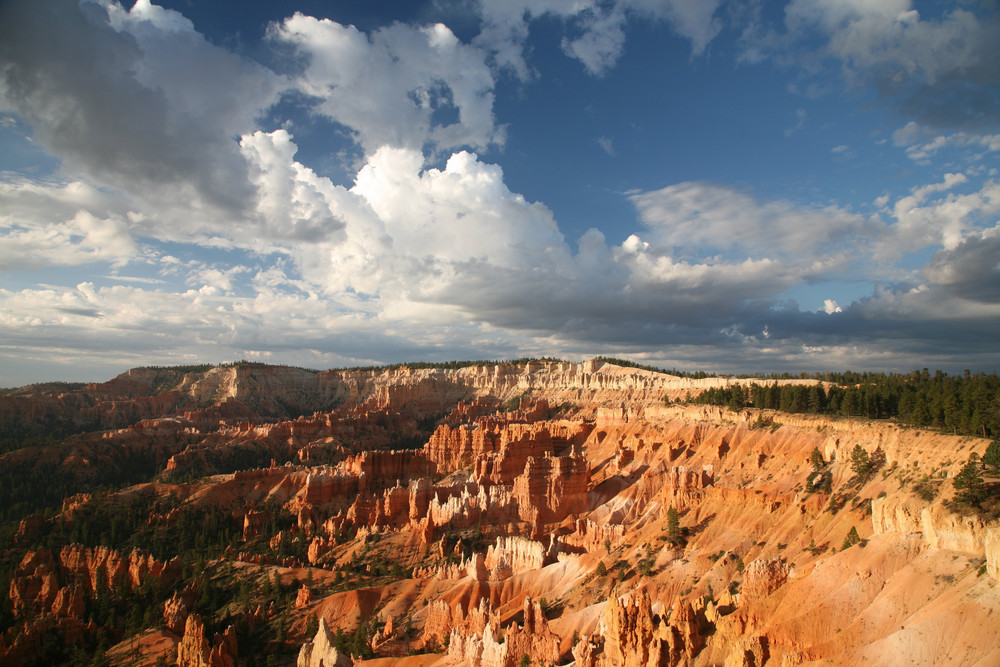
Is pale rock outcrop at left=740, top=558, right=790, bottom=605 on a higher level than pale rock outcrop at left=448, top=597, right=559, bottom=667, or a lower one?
higher

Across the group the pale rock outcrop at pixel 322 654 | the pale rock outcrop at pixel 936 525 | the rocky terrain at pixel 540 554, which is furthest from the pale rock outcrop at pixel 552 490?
the pale rock outcrop at pixel 936 525

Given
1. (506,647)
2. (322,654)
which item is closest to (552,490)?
(506,647)

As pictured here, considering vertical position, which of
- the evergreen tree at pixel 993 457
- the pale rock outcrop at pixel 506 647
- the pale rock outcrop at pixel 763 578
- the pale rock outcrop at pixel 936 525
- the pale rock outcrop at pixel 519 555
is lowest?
the pale rock outcrop at pixel 506 647

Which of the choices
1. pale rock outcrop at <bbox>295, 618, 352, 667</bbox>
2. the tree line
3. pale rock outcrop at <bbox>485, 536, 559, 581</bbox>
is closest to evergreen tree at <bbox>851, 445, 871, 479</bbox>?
the tree line

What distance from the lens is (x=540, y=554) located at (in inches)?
2080

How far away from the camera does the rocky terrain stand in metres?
28.3

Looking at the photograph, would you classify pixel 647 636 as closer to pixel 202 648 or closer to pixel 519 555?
pixel 519 555

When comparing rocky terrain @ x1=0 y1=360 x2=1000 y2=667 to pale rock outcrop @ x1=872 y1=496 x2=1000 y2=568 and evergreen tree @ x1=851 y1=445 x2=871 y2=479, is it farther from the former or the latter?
evergreen tree @ x1=851 y1=445 x2=871 y2=479

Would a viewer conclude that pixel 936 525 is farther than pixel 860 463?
No

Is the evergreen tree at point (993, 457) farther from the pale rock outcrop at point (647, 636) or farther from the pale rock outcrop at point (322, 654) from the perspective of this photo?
the pale rock outcrop at point (322, 654)

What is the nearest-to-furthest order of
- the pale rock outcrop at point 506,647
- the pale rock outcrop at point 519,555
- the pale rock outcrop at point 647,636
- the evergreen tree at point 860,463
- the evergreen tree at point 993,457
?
the pale rock outcrop at point 647,636, the evergreen tree at point 993,457, the pale rock outcrop at point 506,647, the evergreen tree at point 860,463, the pale rock outcrop at point 519,555

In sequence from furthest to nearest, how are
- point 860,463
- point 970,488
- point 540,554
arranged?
point 540,554 → point 860,463 → point 970,488

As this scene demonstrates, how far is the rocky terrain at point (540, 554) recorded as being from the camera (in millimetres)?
28281

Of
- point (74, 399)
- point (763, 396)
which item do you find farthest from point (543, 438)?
point (74, 399)
